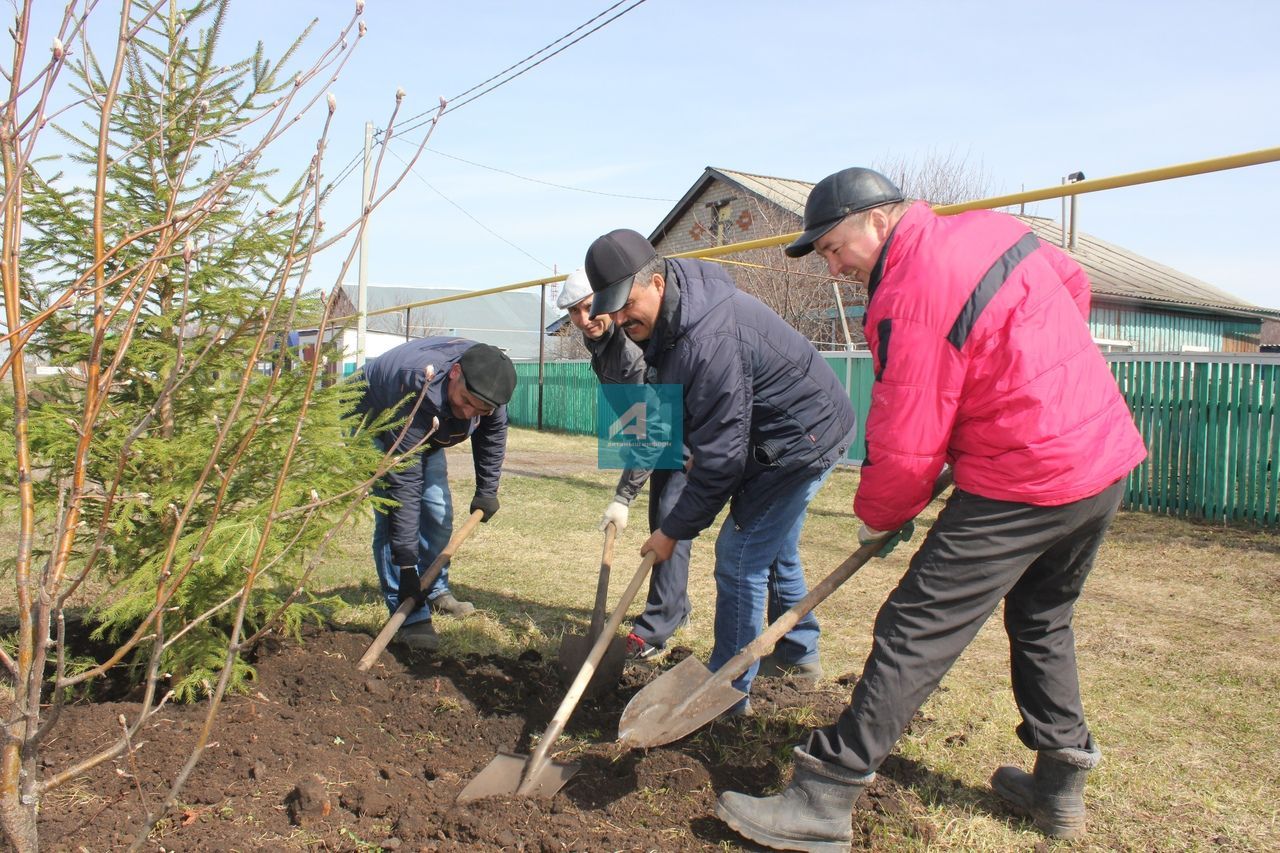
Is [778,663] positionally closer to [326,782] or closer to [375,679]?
[375,679]

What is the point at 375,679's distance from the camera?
12.4 ft

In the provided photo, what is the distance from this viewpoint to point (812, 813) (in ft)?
8.19

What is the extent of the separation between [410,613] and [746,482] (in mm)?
1833

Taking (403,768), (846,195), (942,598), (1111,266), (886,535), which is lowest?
(403,768)

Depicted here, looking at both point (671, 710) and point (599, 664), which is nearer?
point (671, 710)

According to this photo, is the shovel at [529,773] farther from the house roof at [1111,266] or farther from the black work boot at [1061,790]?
the house roof at [1111,266]

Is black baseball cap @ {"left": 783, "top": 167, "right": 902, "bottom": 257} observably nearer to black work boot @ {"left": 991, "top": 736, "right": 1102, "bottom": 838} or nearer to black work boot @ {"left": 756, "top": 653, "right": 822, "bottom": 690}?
black work boot @ {"left": 991, "top": 736, "right": 1102, "bottom": 838}

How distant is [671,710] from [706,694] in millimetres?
149

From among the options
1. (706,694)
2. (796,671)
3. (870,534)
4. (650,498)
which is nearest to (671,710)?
(706,694)

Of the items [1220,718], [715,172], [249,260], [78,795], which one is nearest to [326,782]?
[78,795]

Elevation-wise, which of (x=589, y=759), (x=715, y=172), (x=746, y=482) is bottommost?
(x=589, y=759)

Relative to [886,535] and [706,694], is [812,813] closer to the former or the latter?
[706,694]

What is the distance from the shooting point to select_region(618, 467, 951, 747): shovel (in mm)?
2742

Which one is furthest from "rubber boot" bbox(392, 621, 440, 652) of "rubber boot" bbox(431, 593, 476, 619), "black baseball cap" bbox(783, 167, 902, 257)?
"black baseball cap" bbox(783, 167, 902, 257)
